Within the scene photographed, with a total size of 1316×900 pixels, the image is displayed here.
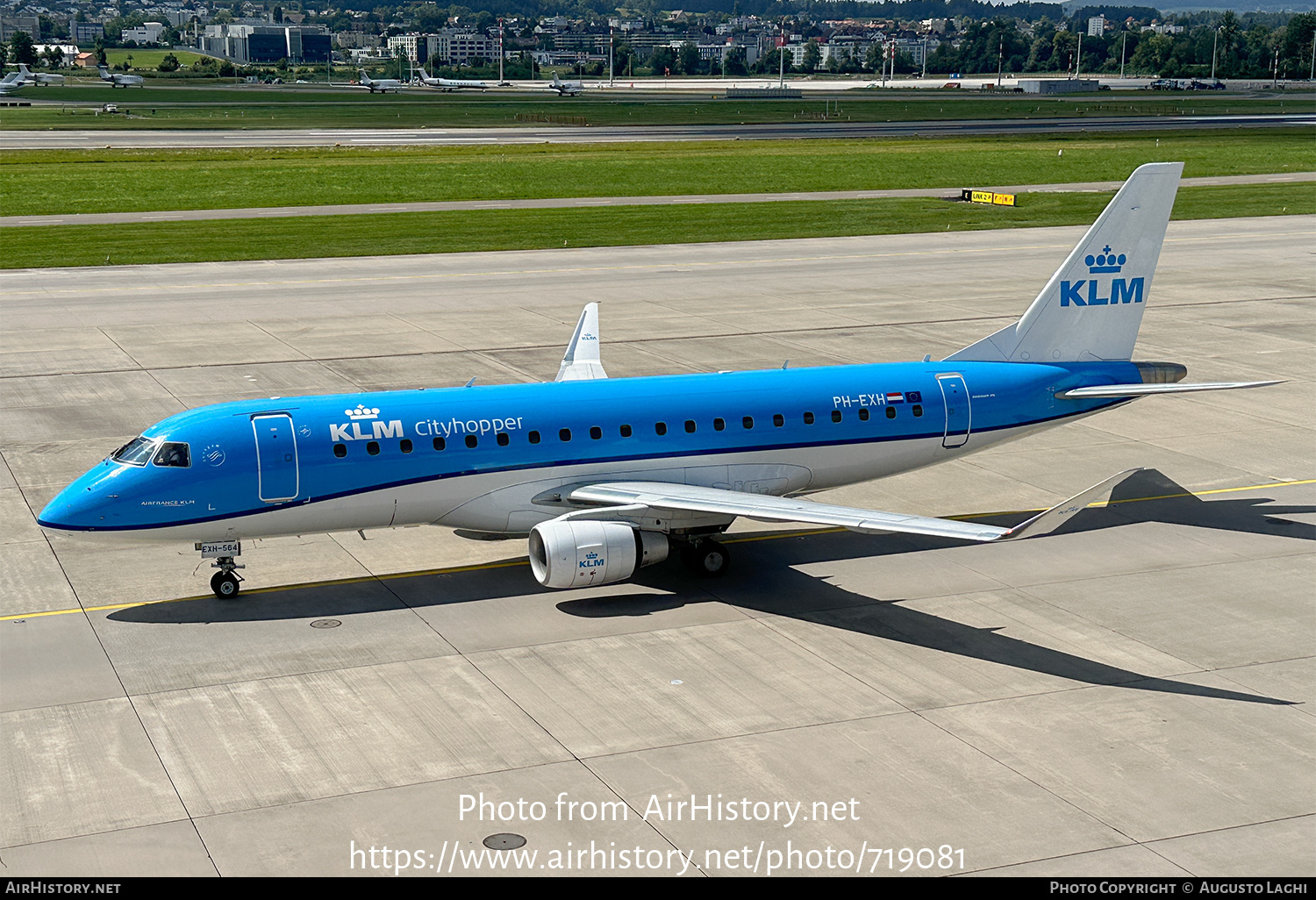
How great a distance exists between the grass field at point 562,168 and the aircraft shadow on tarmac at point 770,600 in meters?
65.7

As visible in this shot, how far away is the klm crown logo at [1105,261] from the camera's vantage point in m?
32.4

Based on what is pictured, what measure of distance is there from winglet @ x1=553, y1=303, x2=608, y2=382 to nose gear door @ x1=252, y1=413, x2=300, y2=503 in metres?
9.77

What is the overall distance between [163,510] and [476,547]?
22.9 ft

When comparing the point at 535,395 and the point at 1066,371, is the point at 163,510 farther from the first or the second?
the point at 1066,371

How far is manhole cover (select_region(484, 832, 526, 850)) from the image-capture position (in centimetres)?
1797

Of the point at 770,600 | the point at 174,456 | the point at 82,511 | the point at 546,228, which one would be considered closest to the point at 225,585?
the point at 174,456

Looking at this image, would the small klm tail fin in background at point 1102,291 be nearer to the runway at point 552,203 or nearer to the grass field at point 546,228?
the grass field at point 546,228

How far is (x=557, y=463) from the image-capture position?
28.0 metres

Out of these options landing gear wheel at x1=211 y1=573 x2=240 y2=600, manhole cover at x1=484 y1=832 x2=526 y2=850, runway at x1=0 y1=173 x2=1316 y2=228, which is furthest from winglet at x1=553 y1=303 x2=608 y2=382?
runway at x1=0 y1=173 x2=1316 y2=228

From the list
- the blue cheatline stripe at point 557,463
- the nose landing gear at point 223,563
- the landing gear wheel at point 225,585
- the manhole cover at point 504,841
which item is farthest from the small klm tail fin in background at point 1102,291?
the manhole cover at point 504,841

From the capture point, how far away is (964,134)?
5723 inches

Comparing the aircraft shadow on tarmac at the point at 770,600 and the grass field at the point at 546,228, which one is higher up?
the grass field at the point at 546,228

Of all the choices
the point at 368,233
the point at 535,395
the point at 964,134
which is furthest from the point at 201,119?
the point at 535,395

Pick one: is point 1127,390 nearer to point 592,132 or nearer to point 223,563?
point 223,563
